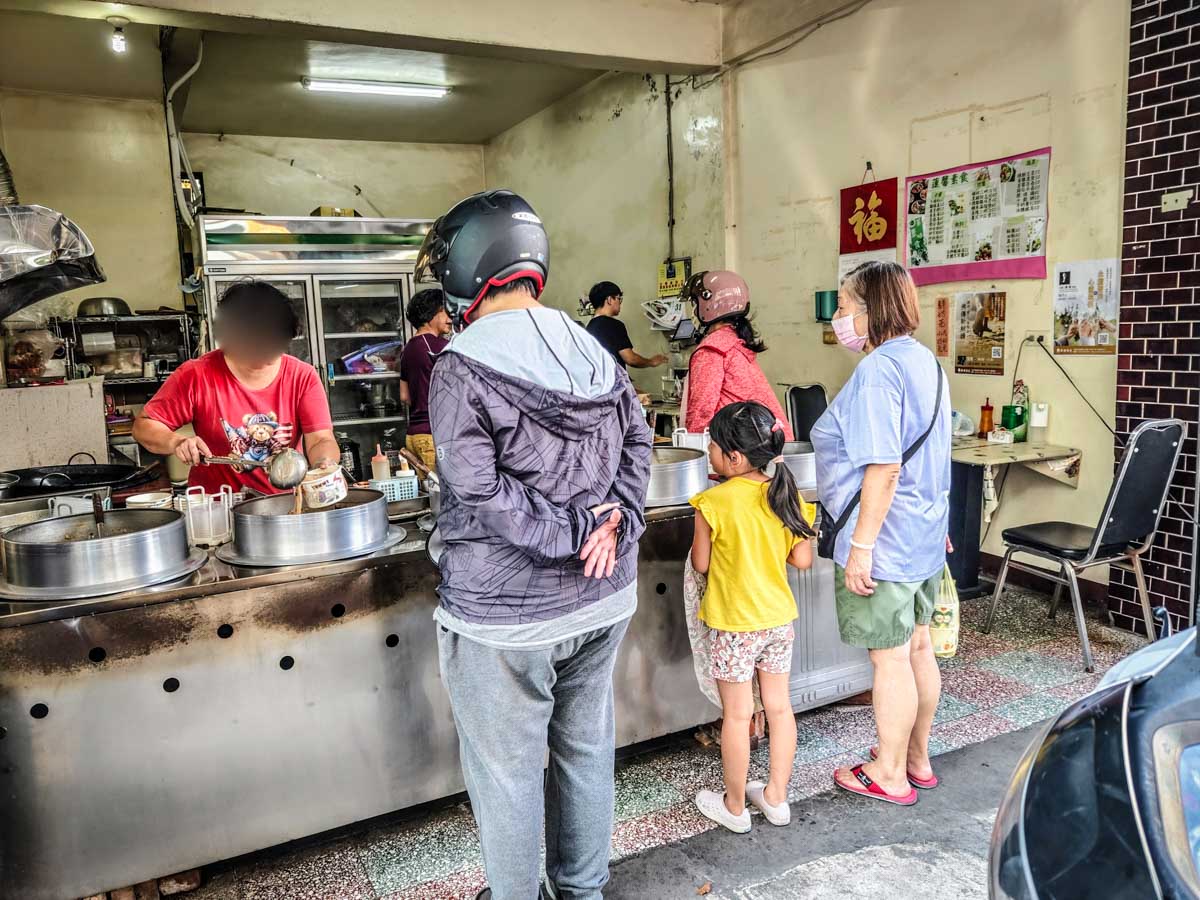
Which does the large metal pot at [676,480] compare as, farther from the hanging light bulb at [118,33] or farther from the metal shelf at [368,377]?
the hanging light bulb at [118,33]

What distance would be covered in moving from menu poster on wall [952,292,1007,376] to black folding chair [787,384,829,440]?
95 centimetres

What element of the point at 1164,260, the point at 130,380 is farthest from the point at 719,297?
the point at 130,380

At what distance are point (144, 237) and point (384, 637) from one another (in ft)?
23.7

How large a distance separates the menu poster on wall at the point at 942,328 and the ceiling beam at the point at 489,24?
297 centimetres

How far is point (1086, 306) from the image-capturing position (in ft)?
14.2

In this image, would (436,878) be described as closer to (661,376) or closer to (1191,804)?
(1191,804)

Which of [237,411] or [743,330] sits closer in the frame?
[237,411]

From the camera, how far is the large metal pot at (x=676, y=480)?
2.80 metres

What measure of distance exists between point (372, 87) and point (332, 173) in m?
2.44

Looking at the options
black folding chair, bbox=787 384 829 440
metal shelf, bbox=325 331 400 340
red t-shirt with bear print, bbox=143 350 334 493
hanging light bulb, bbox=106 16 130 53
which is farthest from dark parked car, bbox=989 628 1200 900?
hanging light bulb, bbox=106 16 130 53

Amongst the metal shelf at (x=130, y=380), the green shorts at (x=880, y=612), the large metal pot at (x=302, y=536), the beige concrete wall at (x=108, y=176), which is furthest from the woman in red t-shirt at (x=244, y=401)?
the beige concrete wall at (x=108, y=176)

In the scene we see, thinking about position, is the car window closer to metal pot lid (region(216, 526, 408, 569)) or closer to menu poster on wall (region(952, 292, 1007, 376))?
metal pot lid (region(216, 526, 408, 569))

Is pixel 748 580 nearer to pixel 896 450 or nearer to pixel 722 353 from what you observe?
pixel 896 450

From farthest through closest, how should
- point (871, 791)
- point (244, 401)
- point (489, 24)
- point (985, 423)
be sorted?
point (489, 24), point (985, 423), point (244, 401), point (871, 791)
